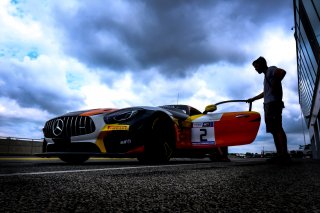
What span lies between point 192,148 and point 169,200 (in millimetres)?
4965

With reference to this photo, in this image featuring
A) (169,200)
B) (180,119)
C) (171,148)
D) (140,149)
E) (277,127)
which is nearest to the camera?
(169,200)

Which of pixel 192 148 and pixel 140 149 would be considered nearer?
pixel 140 149

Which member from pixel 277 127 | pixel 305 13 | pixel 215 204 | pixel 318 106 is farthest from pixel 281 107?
pixel 318 106

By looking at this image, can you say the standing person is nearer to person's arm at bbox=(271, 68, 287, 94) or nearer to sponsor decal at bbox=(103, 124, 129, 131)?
person's arm at bbox=(271, 68, 287, 94)

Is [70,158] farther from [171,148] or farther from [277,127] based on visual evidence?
[277,127]

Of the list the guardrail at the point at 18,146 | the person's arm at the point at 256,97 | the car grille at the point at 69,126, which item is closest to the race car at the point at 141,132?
the car grille at the point at 69,126

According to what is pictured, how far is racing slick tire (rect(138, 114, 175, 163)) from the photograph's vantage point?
5.04 meters

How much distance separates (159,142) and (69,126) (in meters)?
1.50

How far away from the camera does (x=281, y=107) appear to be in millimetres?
5199

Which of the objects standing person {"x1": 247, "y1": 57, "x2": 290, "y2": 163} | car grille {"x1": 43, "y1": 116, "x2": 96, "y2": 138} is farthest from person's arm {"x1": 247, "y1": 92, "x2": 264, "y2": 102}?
car grille {"x1": 43, "y1": 116, "x2": 96, "y2": 138}

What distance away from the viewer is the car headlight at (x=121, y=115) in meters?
4.83

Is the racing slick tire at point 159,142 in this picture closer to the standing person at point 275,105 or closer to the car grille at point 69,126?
the car grille at point 69,126

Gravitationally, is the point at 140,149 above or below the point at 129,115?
below

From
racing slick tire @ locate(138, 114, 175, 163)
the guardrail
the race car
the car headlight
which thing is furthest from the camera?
the guardrail
